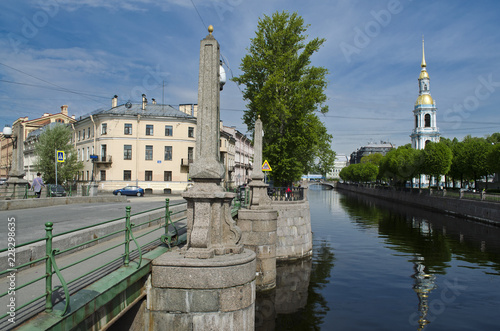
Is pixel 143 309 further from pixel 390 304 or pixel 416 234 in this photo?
pixel 416 234

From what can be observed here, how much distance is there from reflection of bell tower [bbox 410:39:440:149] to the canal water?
85.7 meters

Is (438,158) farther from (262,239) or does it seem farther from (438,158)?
(262,239)

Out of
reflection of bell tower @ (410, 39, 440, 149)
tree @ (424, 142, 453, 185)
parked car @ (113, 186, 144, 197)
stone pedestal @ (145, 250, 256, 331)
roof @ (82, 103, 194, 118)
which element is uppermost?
reflection of bell tower @ (410, 39, 440, 149)

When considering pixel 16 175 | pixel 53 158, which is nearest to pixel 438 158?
pixel 16 175

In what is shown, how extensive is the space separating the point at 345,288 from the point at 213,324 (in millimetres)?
8961

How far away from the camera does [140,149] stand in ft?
139

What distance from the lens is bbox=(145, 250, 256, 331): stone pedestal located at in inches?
220

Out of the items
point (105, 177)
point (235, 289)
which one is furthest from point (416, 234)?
point (105, 177)

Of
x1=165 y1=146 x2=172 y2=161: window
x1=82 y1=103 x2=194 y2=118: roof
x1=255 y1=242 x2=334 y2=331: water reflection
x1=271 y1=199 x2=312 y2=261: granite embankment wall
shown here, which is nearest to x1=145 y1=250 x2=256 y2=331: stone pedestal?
x1=255 y1=242 x2=334 y2=331: water reflection

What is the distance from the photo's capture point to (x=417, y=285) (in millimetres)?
13484

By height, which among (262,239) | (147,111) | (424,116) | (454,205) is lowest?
(454,205)

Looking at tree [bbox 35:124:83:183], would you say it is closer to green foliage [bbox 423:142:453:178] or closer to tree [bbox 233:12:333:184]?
tree [bbox 233:12:333:184]

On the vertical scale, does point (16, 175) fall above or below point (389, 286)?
above

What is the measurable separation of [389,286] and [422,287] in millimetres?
1212
